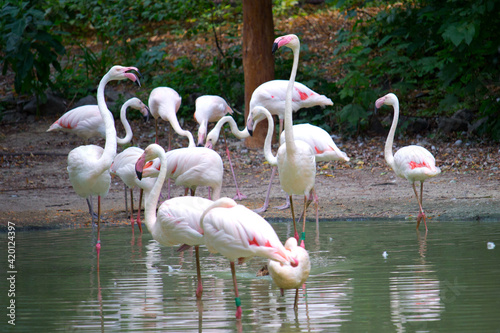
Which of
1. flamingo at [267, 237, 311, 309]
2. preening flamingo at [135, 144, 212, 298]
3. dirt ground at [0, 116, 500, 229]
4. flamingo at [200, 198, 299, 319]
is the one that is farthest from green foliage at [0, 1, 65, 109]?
flamingo at [267, 237, 311, 309]

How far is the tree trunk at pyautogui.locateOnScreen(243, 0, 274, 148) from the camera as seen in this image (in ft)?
34.1

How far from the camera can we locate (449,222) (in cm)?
669

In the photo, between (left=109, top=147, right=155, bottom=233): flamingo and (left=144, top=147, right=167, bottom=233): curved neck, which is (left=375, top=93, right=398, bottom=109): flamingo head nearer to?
(left=109, top=147, right=155, bottom=233): flamingo

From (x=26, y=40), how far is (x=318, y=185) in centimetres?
538

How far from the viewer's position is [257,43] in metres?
10.5

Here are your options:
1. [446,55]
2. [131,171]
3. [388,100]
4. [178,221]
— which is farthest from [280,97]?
[178,221]

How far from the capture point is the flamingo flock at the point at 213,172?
392cm

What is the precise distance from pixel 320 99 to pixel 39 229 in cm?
388

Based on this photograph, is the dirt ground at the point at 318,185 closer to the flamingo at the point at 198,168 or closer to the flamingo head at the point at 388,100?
the flamingo head at the point at 388,100

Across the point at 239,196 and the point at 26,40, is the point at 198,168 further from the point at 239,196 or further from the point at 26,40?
the point at 26,40

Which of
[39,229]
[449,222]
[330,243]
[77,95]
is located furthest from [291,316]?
[77,95]

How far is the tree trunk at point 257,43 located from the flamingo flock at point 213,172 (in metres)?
1.65

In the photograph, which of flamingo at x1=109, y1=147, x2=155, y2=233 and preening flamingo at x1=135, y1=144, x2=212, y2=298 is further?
flamingo at x1=109, y1=147, x2=155, y2=233

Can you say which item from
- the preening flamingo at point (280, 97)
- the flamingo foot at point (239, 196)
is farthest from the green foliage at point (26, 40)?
the flamingo foot at point (239, 196)
